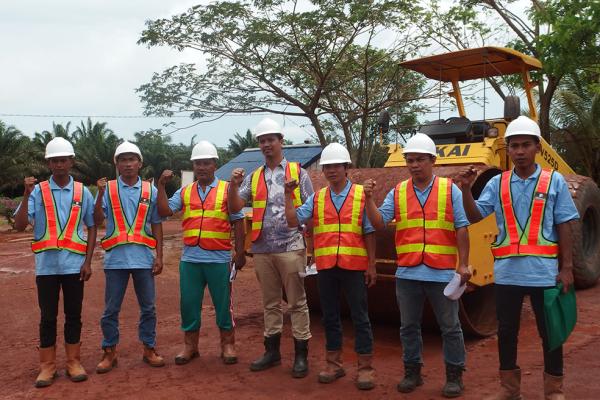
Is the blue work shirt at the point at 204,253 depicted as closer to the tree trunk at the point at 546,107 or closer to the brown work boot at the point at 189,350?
the brown work boot at the point at 189,350

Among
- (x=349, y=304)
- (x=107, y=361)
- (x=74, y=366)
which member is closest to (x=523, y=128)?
(x=349, y=304)

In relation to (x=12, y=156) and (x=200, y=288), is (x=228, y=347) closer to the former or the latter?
(x=200, y=288)

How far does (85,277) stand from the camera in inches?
185

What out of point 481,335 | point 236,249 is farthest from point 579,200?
point 236,249

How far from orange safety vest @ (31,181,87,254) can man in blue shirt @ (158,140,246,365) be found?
0.62 meters

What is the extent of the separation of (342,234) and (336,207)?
8.0 inches

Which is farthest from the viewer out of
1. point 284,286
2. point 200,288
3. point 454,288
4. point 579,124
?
point 579,124

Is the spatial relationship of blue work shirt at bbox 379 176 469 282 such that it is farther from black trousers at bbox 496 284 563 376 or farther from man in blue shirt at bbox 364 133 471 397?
black trousers at bbox 496 284 563 376

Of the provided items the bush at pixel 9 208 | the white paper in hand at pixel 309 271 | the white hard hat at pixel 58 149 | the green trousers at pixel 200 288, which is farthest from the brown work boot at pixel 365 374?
the bush at pixel 9 208

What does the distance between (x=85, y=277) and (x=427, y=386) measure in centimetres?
259

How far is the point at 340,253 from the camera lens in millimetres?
4449

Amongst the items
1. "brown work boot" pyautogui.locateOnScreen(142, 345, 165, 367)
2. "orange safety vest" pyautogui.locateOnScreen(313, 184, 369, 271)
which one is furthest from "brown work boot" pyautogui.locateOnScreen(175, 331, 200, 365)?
"orange safety vest" pyautogui.locateOnScreen(313, 184, 369, 271)

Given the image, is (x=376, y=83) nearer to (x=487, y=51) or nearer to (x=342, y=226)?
(x=487, y=51)

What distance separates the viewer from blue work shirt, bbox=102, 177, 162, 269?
192 inches
